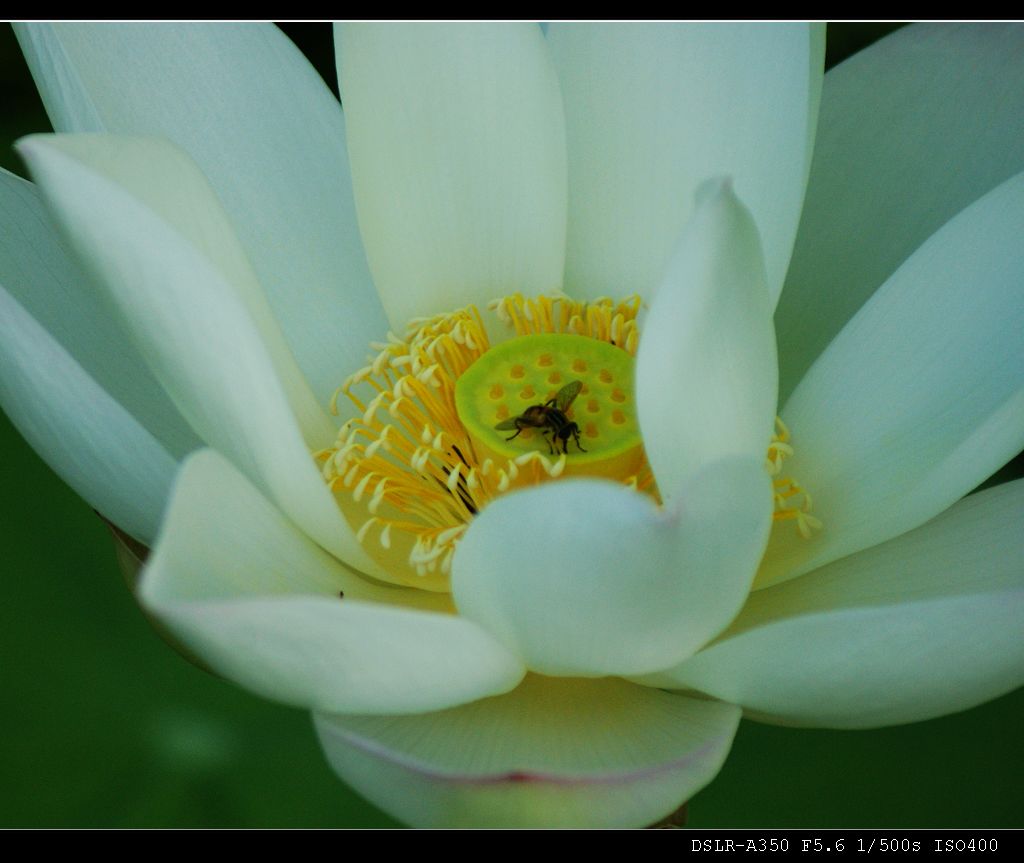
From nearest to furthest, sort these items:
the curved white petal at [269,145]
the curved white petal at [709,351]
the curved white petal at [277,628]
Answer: the curved white petal at [277,628]
the curved white petal at [709,351]
the curved white petal at [269,145]

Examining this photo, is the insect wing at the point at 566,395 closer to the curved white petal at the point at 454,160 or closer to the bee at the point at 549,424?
the bee at the point at 549,424

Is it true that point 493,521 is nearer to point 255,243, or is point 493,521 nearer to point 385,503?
point 385,503

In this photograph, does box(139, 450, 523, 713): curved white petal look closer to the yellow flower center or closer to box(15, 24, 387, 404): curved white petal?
the yellow flower center

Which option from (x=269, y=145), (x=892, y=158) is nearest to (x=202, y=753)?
(x=269, y=145)

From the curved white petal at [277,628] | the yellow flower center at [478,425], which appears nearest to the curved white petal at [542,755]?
the curved white petal at [277,628]

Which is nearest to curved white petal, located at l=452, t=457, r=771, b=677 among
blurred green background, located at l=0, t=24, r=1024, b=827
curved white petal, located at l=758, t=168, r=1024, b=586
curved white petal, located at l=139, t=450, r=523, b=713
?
curved white petal, located at l=139, t=450, r=523, b=713
